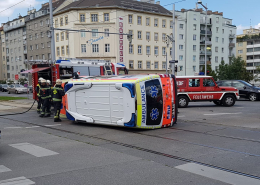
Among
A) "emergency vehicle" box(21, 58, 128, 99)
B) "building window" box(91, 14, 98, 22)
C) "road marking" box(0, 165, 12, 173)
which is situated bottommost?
"road marking" box(0, 165, 12, 173)

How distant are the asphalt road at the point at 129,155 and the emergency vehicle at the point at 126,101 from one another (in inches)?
15.3

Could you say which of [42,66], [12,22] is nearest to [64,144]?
[42,66]

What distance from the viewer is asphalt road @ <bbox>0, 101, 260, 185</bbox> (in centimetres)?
493

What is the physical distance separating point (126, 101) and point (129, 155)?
2900 mm

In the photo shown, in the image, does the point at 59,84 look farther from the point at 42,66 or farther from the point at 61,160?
the point at 42,66

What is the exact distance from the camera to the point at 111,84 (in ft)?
30.9

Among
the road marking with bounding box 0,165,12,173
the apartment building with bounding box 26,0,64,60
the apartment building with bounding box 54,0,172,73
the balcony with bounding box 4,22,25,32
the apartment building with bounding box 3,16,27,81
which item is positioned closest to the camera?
the road marking with bounding box 0,165,12,173

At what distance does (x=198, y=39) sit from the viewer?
225 ft

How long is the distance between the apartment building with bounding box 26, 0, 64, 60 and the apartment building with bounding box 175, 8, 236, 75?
27.3 metres

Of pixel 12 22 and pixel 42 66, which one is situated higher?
pixel 12 22

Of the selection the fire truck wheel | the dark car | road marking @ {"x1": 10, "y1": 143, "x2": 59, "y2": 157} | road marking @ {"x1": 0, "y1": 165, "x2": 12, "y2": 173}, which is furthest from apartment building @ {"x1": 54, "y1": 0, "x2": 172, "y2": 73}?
road marking @ {"x1": 0, "y1": 165, "x2": 12, "y2": 173}

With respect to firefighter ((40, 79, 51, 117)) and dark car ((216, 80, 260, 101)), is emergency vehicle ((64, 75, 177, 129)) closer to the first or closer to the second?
firefighter ((40, 79, 51, 117))

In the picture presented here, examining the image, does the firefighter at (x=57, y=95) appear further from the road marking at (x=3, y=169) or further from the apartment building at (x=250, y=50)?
the apartment building at (x=250, y=50)

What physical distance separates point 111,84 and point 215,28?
67551 mm
